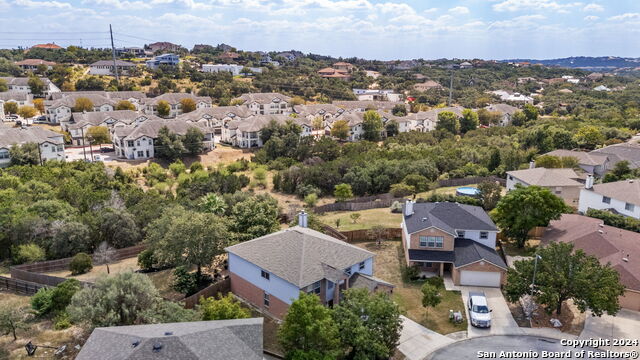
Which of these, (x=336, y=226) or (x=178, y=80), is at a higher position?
(x=178, y=80)

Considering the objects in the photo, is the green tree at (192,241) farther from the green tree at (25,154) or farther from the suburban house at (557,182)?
the green tree at (25,154)

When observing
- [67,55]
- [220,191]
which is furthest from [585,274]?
[67,55]

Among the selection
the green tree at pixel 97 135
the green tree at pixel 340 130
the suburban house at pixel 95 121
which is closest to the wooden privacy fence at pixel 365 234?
the green tree at pixel 340 130

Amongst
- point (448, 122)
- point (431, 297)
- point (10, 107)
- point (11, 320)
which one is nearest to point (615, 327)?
point (431, 297)

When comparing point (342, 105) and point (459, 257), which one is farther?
point (342, 105)

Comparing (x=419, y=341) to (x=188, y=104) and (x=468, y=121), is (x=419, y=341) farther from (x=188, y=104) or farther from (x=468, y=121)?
(x=188, y=104)

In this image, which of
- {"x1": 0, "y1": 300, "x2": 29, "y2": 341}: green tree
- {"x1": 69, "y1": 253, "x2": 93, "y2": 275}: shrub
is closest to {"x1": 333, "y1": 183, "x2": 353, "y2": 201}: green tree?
{"x1": 69, "y1": 253, "x2": 93, "y2": 275}: shrub

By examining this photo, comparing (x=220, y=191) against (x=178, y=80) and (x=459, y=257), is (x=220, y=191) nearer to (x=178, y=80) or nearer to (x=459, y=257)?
(x=459, y=257)
